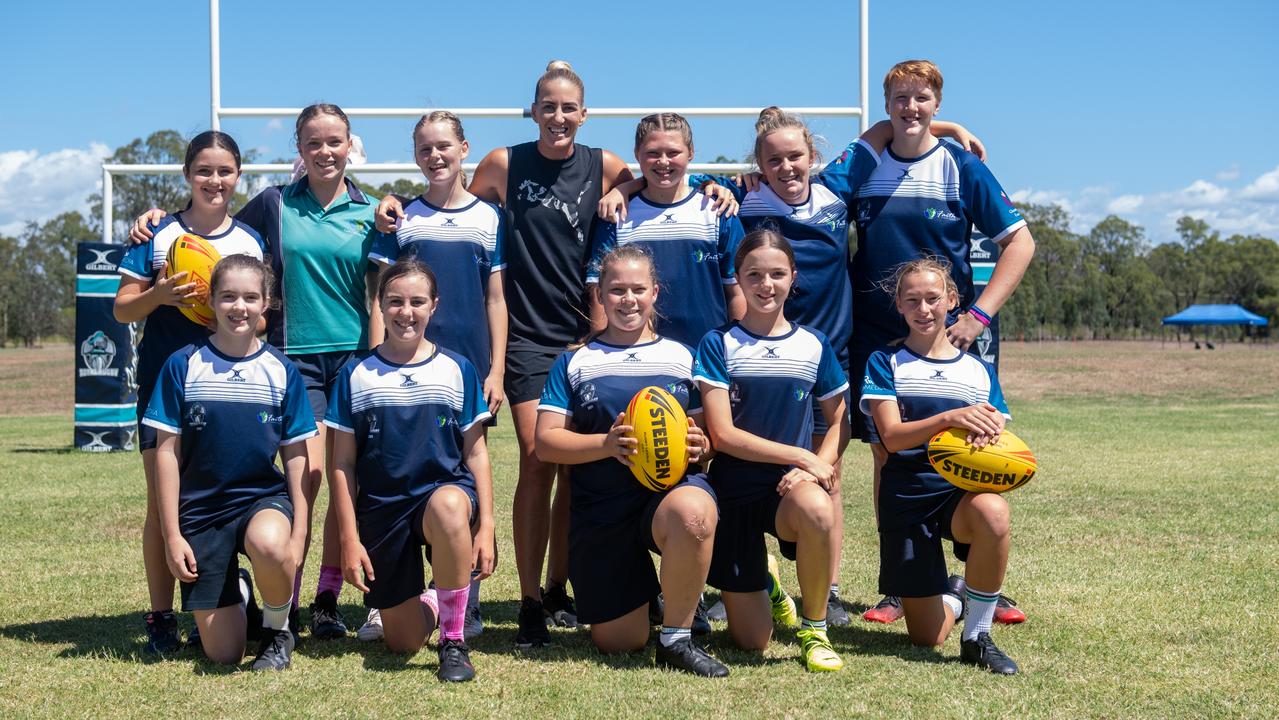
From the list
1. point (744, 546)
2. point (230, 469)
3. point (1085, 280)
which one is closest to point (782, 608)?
point (744, 546)

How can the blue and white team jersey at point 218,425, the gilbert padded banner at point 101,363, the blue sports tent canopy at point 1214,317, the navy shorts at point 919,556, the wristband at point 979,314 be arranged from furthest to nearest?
the blue sports tent canopy at point 1214,317
the gilbert padded banner at point 101,363
the wristband at point 979,314
the navy shorts at point 919,556
the blue and white team jersey at point 218,425

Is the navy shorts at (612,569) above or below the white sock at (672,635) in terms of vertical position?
above

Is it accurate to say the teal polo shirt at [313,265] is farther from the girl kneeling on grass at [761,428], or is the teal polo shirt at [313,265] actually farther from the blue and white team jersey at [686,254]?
the girl kneeling on grass at [761,428]

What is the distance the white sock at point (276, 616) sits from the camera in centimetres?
358

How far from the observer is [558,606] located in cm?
432

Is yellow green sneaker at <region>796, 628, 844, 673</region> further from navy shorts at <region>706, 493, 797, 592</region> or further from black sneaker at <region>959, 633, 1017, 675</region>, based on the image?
black sneaker at <region>959, 633, 1017, 675</region>

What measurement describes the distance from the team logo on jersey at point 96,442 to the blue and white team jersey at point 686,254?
872 centimetres

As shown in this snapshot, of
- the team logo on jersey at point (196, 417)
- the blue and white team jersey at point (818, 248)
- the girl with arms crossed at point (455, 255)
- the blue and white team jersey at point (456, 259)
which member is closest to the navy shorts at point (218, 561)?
the team logo on jersey at point (196, 417)

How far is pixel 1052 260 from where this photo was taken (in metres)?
76.5

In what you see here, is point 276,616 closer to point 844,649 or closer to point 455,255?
point 455,255

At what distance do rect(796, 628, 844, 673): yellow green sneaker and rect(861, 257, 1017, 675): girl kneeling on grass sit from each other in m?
0.35

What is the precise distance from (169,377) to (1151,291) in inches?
3166

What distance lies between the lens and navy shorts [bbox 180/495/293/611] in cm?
357

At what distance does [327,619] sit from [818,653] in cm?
183
